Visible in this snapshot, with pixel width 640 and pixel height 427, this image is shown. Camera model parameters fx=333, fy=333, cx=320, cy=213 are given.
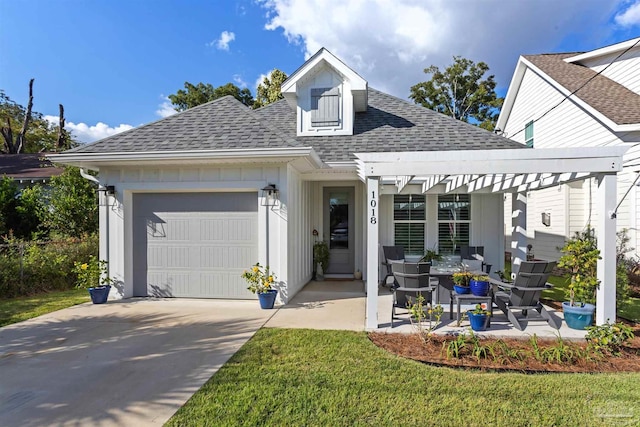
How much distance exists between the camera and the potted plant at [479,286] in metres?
5.33

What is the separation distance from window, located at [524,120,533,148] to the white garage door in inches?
482

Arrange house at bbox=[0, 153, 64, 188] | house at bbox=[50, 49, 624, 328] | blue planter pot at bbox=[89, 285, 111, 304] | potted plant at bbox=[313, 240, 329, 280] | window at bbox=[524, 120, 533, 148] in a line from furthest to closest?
1. house at bbox=[0, 153, 64, 188]
2. window at bbox=[524, 120, 533, 148]
3. potted plant at bbox=[313, 240, 329, 280]
4. blue planter pot at bbox=[89, 285, 111, 304]
5. house at bbox=[50, 49, 624, 328]

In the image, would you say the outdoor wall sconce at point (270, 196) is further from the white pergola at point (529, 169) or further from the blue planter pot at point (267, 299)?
the white pergola at point (529, 169)

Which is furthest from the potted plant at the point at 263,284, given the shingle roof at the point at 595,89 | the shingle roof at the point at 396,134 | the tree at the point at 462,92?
the tree at the point at 462,92

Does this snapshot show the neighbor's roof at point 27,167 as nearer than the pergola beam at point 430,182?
No

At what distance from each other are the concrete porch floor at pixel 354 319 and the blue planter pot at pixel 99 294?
3.72 m

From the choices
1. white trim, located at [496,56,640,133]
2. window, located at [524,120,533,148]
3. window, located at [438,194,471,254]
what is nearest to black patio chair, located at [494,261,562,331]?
window, located at [438,194,471,254]

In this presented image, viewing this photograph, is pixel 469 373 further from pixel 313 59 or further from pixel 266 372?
pixel 313 59

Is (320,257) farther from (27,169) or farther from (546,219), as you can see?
(27,169)

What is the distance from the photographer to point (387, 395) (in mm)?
3273

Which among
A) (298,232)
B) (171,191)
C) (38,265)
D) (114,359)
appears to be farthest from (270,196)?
(38,265)

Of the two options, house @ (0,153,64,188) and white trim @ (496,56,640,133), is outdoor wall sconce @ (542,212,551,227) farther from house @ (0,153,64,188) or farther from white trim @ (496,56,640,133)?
house @ (0,153,64,188)

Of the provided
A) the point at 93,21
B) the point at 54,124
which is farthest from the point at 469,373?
the point at 54,124

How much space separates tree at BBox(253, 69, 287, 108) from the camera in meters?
19.3
